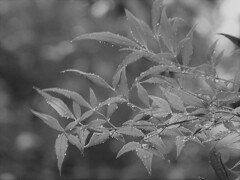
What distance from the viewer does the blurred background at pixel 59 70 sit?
304cm

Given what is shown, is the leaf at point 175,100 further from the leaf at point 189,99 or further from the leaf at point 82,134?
the leaf at point 82,134

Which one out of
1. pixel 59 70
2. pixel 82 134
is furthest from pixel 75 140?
pixel 59 70

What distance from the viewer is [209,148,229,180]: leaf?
1.86ft

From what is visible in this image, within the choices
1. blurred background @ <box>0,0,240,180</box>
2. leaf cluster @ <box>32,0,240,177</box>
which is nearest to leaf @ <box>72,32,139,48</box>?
leaf cluster @ <box>32,0,240,177</box>

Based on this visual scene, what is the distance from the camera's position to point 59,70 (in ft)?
10.4

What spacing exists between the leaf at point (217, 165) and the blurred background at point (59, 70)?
7.70 feet

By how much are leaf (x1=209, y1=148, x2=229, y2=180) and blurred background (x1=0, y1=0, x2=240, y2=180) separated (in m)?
2.35

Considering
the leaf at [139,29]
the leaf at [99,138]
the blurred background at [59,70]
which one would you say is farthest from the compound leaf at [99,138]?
the blurred background at [59,70]

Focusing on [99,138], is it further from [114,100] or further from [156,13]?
[156,13]

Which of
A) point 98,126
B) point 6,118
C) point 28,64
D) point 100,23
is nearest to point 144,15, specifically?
point 100,23

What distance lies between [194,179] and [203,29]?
4.04 feet

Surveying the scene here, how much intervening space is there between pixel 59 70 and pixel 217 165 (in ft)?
8.70

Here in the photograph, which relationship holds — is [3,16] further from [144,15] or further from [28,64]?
[144,15]

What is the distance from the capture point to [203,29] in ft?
12.4
